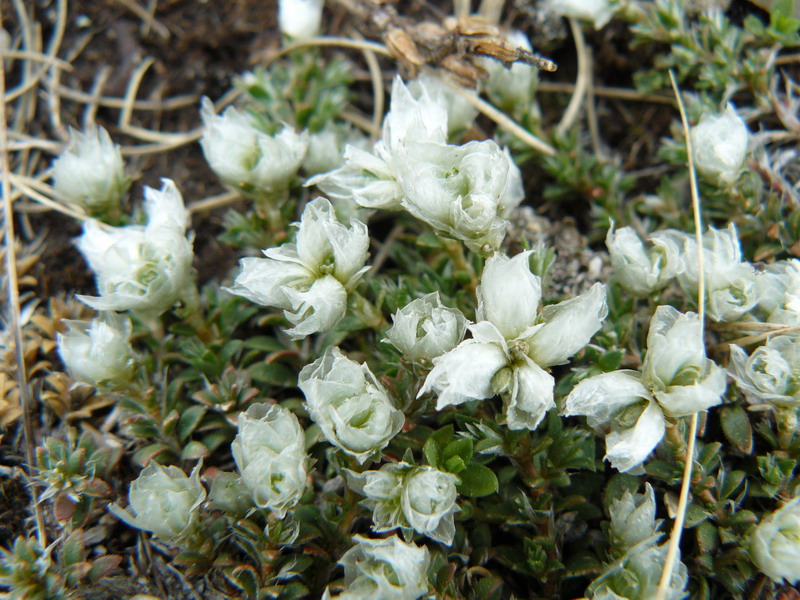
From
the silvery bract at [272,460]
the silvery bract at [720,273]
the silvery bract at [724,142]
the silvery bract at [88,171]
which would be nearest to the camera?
the silvery bract at [272,460]

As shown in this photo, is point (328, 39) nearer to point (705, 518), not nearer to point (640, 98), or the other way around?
point (640, 98)

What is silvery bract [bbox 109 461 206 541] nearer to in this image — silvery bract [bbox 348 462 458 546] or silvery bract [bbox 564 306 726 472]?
silvery bract [bbox 348 462 458 546]

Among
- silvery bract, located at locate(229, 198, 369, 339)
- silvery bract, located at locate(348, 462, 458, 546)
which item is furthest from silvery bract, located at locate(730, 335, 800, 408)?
silvery bract, located at locate(229, 198, 369, 339)

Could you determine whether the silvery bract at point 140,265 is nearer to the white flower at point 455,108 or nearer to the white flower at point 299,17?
the white flower at point 455,108

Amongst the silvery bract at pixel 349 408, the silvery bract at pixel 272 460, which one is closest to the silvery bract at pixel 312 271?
the silvery bract at pixel 349 408

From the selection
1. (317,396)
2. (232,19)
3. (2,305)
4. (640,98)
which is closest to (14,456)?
(2,305)

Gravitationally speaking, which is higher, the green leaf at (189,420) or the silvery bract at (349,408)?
the silvery bract at (349,408)

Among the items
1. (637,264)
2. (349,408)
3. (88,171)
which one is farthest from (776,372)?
(88,171)

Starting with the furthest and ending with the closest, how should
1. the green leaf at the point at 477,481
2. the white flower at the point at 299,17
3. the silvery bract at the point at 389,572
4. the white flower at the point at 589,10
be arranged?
the white flower at the point at 299,17, the white flower at the point at 589,10, the green leaf at the point at 477,481, the silvery bract at the point at 389,572
